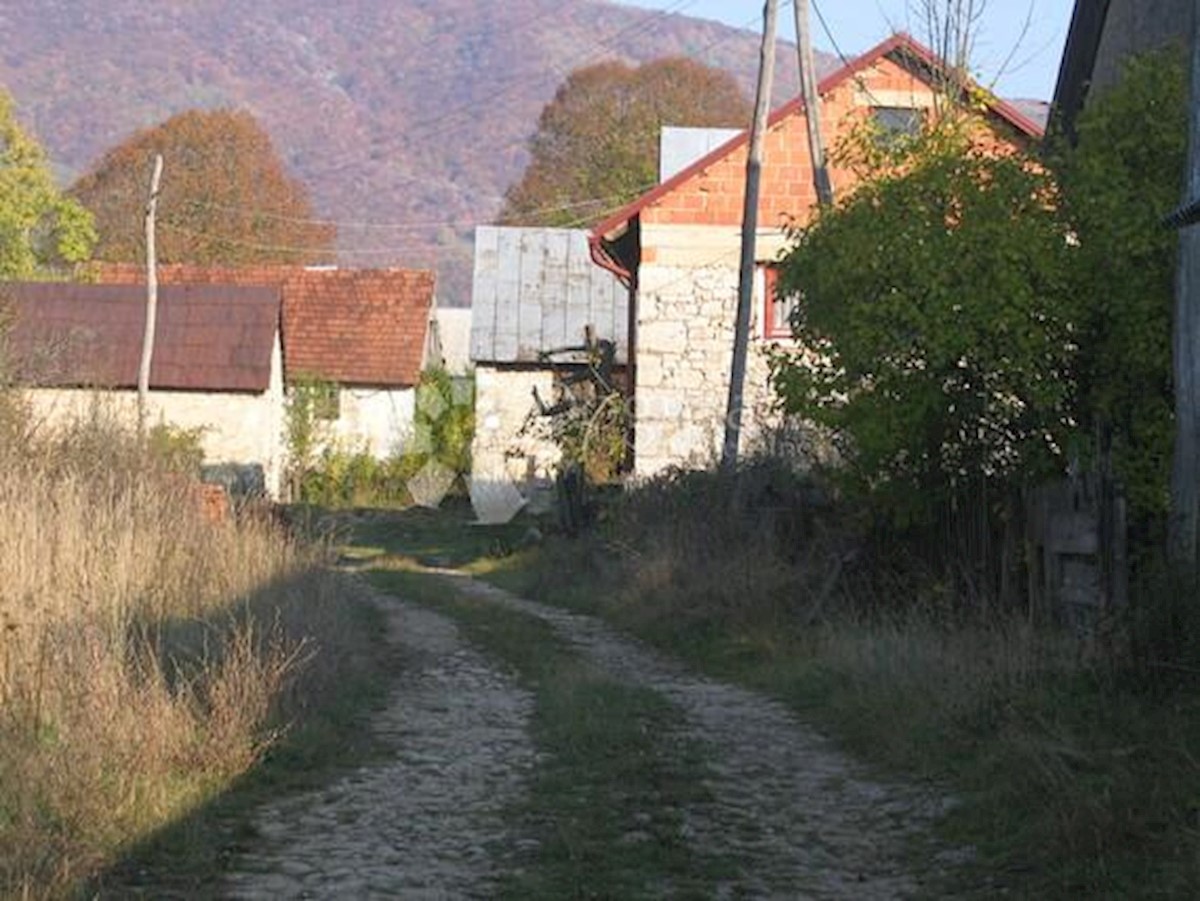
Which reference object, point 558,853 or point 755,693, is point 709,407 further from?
point 558,853

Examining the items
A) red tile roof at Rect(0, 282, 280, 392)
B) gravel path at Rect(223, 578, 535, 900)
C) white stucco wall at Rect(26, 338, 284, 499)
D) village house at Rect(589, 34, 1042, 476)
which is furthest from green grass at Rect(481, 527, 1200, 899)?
red tile roof at Rect(0, 282, 280, 392)

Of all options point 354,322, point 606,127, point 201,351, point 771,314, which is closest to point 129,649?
point 771,314

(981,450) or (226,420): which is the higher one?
(226,420)

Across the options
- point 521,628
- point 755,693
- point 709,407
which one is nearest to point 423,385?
point 709,407

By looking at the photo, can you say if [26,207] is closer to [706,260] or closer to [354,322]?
[354,322]

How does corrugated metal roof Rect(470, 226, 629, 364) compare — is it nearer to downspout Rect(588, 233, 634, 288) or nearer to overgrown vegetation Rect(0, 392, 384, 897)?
downspout Rect(588, 233, 634, 288)

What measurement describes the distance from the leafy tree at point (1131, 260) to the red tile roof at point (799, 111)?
13.4 m

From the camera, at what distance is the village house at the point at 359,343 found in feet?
166

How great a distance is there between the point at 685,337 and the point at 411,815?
22.7 m

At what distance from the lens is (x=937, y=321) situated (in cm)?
1390

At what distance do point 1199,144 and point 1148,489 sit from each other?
285 centimetres

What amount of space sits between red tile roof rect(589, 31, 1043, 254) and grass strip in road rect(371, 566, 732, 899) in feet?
48.1

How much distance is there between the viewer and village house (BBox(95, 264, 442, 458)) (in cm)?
5050

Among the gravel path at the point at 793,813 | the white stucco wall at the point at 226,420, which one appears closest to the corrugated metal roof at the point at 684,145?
the white stucco wall at the point at 226,420
